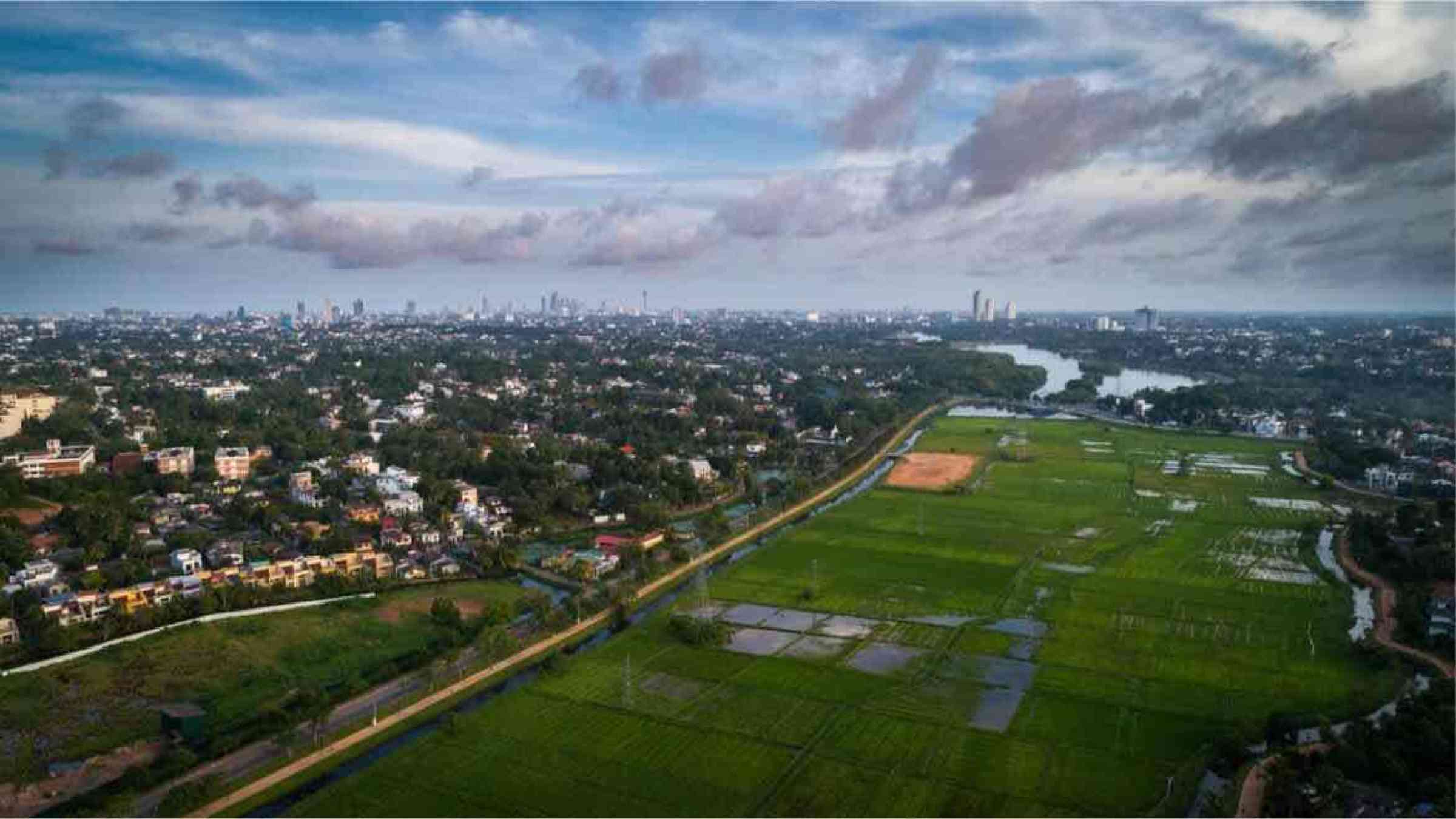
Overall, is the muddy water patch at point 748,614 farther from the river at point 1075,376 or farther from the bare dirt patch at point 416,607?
the river at point 1075,376

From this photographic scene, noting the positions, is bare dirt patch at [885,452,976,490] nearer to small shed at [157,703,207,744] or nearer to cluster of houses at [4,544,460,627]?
cluster of houses at [4,544,460,627]

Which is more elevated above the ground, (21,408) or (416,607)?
(21,408)

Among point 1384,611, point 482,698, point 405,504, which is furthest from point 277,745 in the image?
point 1384,611

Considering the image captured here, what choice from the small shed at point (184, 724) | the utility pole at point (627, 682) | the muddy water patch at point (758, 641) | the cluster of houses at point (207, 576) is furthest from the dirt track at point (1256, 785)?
the cluster of houses at point (207, 576)

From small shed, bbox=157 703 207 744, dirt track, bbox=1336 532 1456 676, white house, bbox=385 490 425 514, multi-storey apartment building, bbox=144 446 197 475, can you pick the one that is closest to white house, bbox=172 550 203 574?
white house, bbox=385 490 425 514

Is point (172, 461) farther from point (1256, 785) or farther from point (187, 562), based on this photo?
point (1256, 785)

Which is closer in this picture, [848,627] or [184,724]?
[184,724]

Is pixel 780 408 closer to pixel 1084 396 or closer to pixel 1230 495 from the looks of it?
pixel 1084 396

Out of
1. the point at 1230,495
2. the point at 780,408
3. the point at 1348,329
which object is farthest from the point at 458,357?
the point at 1348,329
